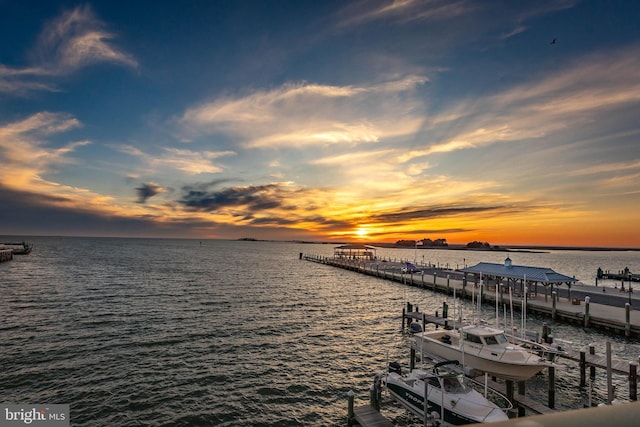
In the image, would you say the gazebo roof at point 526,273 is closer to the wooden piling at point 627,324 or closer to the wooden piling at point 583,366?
the wooden piling at point 627,324

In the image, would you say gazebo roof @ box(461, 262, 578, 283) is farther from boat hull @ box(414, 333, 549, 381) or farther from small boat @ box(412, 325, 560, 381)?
boat hull @ box(414, 333, 549, 381)

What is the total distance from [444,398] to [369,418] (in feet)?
11.9

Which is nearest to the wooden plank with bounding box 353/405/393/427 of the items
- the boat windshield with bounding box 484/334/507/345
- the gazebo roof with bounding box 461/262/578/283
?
the boat windshield with bounding box 484/334/507/345

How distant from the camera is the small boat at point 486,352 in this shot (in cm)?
1920

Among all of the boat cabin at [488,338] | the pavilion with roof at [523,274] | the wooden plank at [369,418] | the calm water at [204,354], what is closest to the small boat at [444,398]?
the calm water at [204,354]

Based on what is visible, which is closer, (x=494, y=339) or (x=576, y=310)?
(x=494, y=339)

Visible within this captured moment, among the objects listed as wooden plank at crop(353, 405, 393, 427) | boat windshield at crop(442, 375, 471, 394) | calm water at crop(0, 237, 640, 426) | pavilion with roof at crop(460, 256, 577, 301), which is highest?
pavilion with roof at crop(460, 256, 577, 301)

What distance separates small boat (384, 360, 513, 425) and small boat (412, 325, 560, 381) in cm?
238

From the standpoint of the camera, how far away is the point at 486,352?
20516mm

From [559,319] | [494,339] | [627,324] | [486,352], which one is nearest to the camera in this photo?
[486,352]

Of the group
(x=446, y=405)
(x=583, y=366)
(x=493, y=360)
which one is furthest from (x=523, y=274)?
(x=446, y=405)

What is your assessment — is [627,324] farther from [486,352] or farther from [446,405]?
[446,405]

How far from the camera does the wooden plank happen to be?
49.9ft

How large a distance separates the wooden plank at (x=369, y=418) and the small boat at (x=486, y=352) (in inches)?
230
